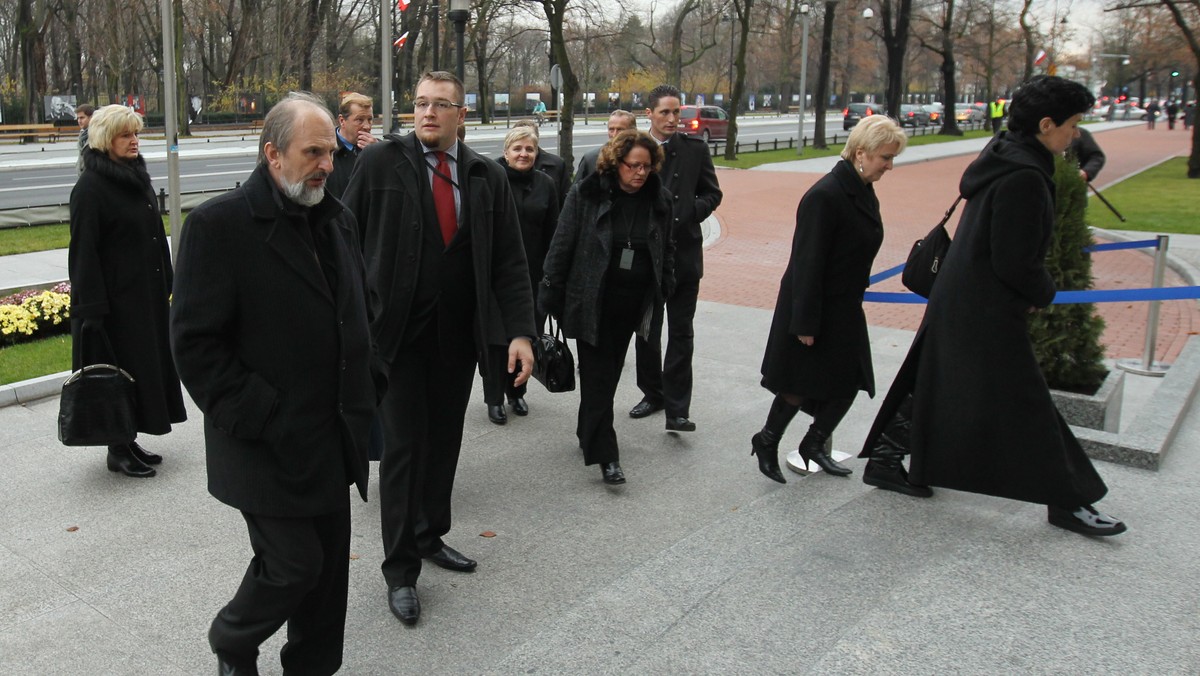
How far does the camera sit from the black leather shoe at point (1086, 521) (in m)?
4.69

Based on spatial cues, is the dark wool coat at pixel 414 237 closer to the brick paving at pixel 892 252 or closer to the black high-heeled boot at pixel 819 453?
the black high-heeled boot at pixel 819 453

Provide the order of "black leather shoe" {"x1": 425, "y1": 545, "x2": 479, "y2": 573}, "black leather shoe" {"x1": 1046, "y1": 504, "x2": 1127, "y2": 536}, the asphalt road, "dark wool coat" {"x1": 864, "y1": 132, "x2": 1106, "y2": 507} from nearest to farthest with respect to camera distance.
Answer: "black leather shoe" {"x1": 425, "y1": 545, "x2": 479, "y2": 573}, "dark wool coat" {"x1": 864, "y1": 132, "x2": 1106, "y2": 507}, "black leather shoe" {"x1": 1046, "y1": 504, "x2": 1127, "y2": 536}, the asphalt road

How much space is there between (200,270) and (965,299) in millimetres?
3247

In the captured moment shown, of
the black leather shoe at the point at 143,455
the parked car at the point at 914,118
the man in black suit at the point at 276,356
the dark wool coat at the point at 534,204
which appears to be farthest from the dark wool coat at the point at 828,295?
the parked car at the point at 914,118

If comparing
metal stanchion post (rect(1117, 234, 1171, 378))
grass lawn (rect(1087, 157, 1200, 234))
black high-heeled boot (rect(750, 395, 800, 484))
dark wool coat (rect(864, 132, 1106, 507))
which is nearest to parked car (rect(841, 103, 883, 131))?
grass lawn (rect(1087, 157, 1200, 234))

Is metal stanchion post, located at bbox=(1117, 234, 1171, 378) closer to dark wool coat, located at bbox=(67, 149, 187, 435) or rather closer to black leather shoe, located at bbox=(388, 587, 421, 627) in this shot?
black leather shoe, located at bbox=(388, 587, 421, 627)

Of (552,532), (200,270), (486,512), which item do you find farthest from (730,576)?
(200,270)

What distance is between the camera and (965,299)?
4.64 metres

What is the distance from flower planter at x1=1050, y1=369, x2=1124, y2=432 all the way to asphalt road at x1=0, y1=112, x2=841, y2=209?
48.0 feet

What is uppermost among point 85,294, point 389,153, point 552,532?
point 389,153

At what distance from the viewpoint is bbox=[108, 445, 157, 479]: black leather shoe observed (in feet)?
18.0

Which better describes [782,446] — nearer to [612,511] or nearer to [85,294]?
[612,511]

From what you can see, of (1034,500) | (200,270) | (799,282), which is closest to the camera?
(200,270)

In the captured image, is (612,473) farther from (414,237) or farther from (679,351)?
(414,237)
